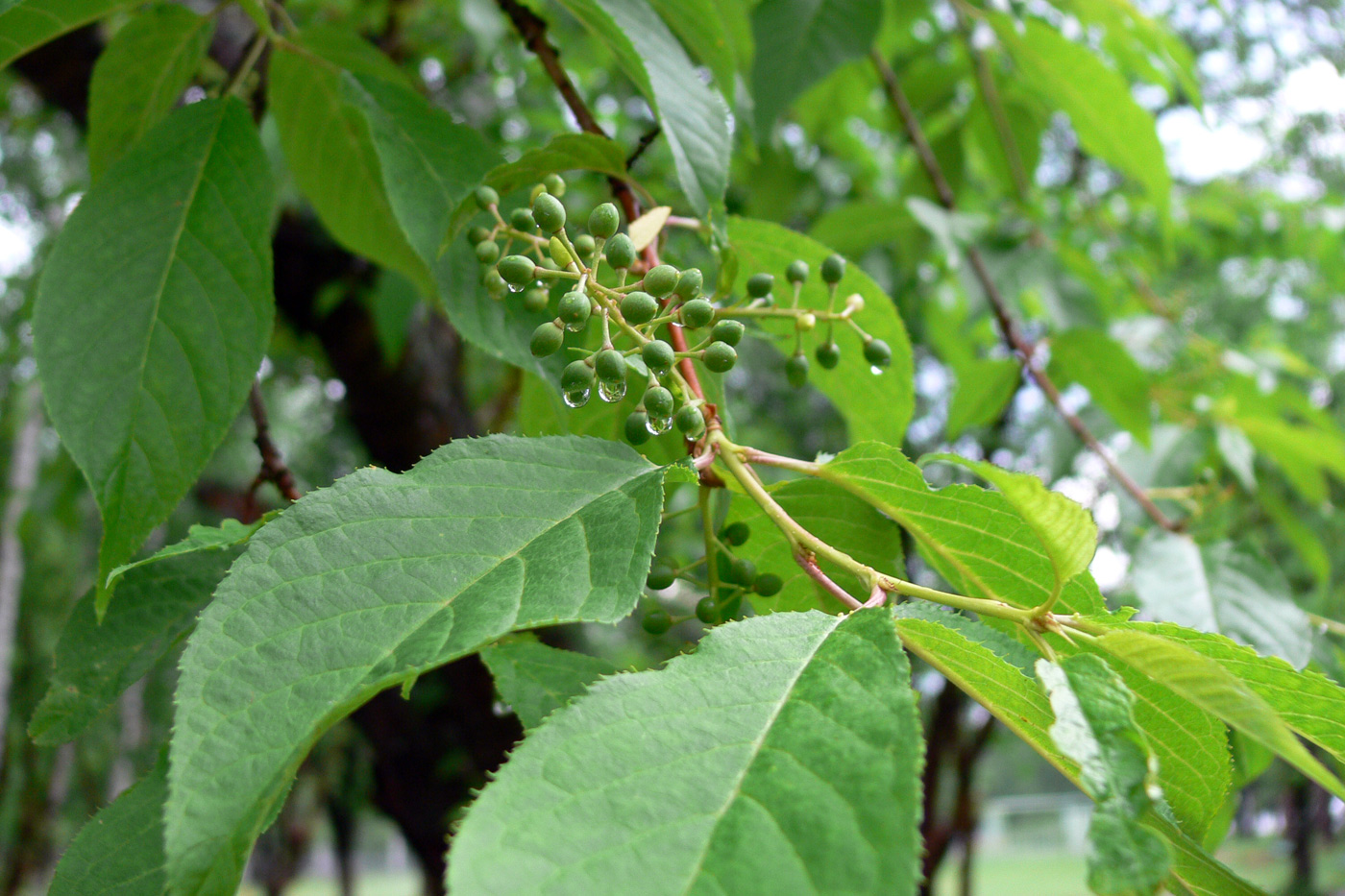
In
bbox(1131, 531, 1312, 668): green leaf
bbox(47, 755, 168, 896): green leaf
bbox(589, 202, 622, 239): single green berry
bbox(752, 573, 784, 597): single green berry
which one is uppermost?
bbox(589, 202, 622, 239): single green berry

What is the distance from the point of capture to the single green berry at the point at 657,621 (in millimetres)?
1024

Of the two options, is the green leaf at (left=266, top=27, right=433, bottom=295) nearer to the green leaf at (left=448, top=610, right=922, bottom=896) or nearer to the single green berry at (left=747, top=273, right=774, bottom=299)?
the single green berry at (left=747, top=273, right=774, bottom=299)

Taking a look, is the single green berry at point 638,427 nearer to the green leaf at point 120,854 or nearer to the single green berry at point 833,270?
the single green berry at point 833,270

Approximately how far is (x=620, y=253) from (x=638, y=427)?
17 centimetres

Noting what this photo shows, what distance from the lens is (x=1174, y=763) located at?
76 centimetres

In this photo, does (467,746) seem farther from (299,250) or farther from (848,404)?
(848,404)

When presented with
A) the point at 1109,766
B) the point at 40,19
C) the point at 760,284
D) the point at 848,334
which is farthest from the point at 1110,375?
the point at 40,19

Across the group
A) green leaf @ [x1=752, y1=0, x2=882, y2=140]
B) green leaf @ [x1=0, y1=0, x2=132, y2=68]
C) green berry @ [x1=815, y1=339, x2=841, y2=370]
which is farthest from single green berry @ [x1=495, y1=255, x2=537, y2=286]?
green leaf @ [x1=752, y1=0, x2=882, y2=140]

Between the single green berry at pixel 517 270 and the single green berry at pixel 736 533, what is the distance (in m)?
0.31

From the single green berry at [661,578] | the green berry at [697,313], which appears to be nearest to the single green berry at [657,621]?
the single green berry at [661,578]

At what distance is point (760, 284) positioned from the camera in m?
1.08

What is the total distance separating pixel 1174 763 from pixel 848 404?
2.17ft

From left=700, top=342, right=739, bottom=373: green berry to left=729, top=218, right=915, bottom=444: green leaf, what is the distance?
336mm

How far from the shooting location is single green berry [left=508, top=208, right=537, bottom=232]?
949 mm
